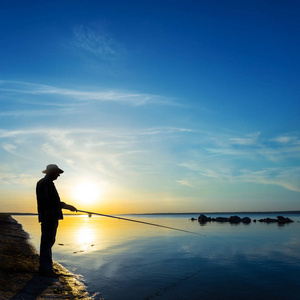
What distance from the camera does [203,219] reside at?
92.1 meters

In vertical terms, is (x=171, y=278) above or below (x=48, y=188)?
below

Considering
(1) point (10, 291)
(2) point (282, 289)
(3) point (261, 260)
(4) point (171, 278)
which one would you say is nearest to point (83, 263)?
(4) point (171, 278)

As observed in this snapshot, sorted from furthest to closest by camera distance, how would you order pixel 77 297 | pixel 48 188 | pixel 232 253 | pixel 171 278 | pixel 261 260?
1. pixel 232 253
2. pixel 261 260
3. pixel 171 278
4. pixel 48 188
5. pixel 77 297

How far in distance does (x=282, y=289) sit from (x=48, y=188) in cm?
1020

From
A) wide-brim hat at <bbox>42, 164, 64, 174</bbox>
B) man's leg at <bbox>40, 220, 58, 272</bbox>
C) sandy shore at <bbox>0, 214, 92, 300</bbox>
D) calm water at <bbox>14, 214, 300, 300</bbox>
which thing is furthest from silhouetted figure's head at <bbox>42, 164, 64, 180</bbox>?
calm water at <bbox>14, 214, 300, 300</bbox>

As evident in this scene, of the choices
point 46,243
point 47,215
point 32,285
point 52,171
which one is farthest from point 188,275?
point 52,171

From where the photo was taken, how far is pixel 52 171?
9.70m

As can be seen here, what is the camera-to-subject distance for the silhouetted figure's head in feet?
31.7

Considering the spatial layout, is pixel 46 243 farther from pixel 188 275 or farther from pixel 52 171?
pixel 188 275

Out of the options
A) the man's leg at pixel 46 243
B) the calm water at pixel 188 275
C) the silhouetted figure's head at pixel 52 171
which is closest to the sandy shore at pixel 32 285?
the man's leg at pixel 46 243

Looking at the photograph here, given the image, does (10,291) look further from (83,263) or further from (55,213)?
(83,263)

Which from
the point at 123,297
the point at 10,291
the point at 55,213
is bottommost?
the point at 123,297

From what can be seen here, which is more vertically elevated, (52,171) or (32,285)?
(52,171)

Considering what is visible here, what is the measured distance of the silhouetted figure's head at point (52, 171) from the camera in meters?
9.66
